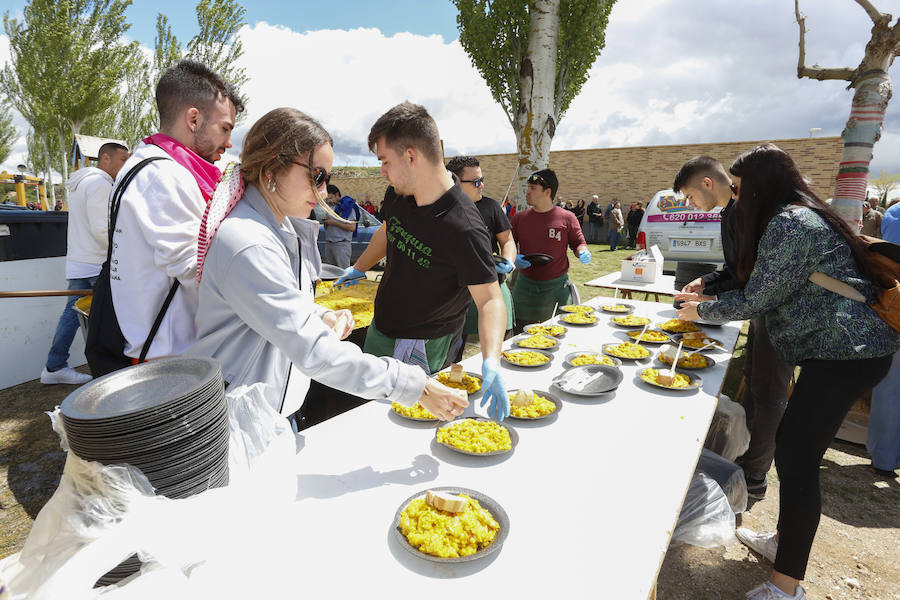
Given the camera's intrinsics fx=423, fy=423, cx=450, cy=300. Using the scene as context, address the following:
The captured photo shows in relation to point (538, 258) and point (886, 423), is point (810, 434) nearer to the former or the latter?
point (886, 423)

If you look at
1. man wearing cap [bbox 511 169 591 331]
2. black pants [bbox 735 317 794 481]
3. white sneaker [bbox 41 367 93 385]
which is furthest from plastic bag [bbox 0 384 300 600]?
white sneaker [bbox 41 367 93 385]

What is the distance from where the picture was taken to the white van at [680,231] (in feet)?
23.9

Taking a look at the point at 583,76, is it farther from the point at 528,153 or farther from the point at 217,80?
the point at 217,80

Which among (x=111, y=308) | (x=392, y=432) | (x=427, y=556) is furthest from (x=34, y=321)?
(x=427, y=556)

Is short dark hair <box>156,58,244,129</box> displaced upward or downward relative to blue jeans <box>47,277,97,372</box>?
upward

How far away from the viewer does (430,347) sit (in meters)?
2.42

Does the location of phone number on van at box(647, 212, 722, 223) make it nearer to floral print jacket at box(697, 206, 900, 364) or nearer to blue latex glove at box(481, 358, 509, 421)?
floral print jacket at box(697, 206, 900, 364)

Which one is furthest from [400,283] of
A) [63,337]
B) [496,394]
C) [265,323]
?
[63,337]

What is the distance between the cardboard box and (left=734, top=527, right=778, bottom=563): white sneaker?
2.88 meters

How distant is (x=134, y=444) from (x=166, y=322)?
0.76 metres

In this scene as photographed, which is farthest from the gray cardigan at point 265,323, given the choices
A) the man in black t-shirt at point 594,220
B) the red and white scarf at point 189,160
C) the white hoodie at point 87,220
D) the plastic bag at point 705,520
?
the man in black t-shirt at point 594,220

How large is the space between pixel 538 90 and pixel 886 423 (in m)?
4.98

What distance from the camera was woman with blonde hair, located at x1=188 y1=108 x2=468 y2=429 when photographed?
1191 mm

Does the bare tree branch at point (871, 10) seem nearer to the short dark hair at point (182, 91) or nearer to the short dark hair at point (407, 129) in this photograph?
the short dark hair at point (407, 129)
